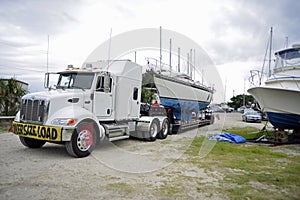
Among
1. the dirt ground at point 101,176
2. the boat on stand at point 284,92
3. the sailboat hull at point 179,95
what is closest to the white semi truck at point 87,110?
the dirt ground at point 101,176

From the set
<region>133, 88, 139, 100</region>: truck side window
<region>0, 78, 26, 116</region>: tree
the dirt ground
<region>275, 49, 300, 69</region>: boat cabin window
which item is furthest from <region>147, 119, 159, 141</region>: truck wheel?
<region>0, 78, 26, 116</region>: tree

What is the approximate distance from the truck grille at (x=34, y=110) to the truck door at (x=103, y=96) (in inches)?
61.2

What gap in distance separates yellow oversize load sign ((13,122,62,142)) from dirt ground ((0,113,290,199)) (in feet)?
1.91

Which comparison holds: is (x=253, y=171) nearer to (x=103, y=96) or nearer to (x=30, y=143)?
(x=103, y=96)

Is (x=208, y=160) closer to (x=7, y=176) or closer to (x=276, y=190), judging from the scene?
(x=276, y=190)

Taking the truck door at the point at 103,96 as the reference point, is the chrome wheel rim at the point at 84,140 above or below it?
below

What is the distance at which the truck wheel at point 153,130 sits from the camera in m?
9.54

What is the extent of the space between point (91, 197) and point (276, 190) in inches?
129

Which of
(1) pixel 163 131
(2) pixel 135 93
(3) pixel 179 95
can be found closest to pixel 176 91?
(3) pixel 179 95

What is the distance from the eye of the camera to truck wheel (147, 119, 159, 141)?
9.54 m

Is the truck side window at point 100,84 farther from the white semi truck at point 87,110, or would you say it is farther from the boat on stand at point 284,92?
the boat on stand at point 284,92

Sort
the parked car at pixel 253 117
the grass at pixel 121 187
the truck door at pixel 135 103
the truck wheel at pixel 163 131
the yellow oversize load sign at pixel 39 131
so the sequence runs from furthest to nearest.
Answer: the parked car at pixel 253 117, the truck wheel at pixel 163 131, the truck door at pixel 135 103, the yellow oversize load sign at pixel 39 131, the grass at pixel 121 187

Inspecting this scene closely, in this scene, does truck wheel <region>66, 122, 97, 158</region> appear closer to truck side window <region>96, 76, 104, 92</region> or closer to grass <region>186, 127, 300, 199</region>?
truck side window <region>96, 76, 104, 92</region>

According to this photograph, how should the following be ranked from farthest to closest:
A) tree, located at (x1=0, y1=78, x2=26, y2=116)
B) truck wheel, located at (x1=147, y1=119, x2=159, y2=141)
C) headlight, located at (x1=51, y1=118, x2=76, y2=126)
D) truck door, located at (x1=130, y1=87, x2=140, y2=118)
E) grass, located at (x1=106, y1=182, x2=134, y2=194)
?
tree, located at (x1=0, y1=78, x2=26, y2=116) → truck wheel, located at (x1=147, y1=119, x2=159, y2=141) → truck door, located at (x1=130, y1=87, x2=140, y2=118) → headlight, located at (x1=51, y1=118, x2=76, y2=126) → grass, located at (x1=106, y1=182, x2=134, y2=194)
